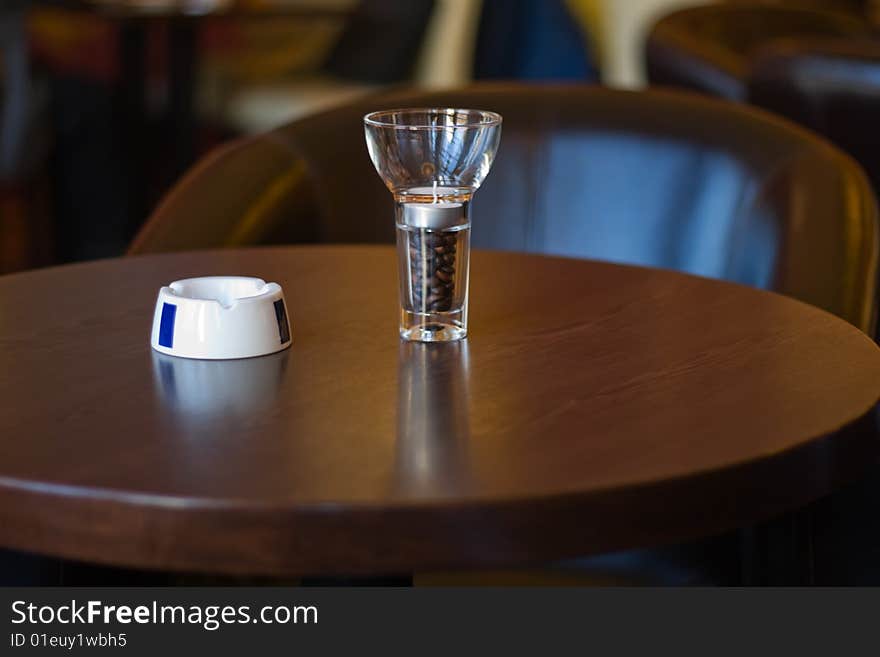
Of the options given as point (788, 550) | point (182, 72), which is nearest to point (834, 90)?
point (788, 550)

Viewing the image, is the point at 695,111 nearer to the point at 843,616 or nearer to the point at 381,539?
the point at 843,616

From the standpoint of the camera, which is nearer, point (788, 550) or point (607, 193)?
point (788, 550)

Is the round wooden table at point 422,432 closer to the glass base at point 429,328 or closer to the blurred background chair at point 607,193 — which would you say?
the glass base at point 429,328

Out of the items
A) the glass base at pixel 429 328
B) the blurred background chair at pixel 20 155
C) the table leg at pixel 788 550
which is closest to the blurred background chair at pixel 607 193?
the table leg at pixel 788 550

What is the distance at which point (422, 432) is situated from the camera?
2.38 feet

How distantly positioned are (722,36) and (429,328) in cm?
199

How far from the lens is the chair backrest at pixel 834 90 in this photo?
1.89 meters

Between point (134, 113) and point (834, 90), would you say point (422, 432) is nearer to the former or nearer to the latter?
point (834, 90)

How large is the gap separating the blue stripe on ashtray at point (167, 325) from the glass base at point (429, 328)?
6.1 inches

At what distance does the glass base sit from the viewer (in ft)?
3.00

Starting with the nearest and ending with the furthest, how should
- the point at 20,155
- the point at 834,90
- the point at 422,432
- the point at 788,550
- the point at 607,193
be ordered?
the point at 422,432, the point at 788,550, the point at 607,193, the point at 834,90, the point at 20,155

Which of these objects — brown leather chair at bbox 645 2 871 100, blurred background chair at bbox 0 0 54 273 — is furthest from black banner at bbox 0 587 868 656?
blurred background chair at bbox 0 0 54 273

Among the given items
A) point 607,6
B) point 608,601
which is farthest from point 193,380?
point 607,6

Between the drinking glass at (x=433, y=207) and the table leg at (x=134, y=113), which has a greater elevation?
the drinking glass at (x=433, y=207)
